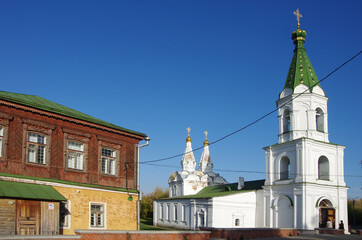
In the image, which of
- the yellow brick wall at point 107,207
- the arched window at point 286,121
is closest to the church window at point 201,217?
the arched window at point 286,121

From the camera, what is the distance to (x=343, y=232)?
109 feet

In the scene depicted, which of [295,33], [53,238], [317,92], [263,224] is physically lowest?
[263,224]

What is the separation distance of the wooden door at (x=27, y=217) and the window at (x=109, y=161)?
198 inches

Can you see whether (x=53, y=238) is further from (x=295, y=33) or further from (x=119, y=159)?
(x=295, y=33)

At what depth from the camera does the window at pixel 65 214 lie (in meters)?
19.1

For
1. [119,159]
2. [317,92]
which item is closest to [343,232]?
[317,92]

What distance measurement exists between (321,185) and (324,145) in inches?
147

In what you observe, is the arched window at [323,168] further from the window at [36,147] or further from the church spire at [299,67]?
the window at [36,147]

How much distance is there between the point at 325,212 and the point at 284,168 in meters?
5.30

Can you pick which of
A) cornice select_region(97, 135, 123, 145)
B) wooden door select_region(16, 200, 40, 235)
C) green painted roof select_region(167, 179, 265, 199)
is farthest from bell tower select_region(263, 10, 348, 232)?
wooden door select_region(16, 200, 40, 235)

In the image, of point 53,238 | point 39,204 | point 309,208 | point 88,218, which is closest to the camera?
point 53,238

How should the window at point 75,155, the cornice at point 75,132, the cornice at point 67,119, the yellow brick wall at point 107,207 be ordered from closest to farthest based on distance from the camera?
the cornice at point 67,119, the yellow brick wall at point 107,207, the cornice at point 75,132, the window at point 75,155

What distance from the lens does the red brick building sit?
17.2m

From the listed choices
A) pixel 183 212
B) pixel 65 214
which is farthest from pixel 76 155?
pixel 183 212
